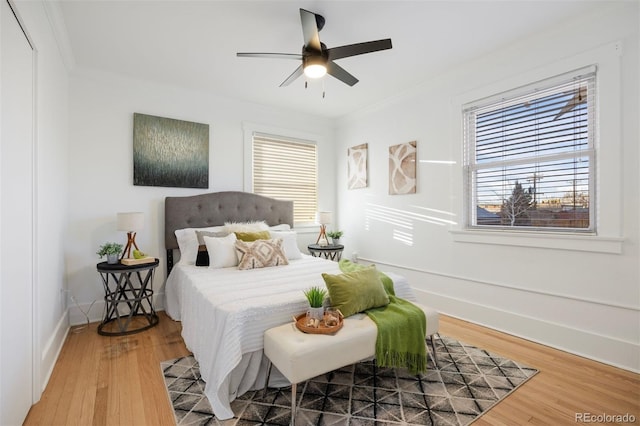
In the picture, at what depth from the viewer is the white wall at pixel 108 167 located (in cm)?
325

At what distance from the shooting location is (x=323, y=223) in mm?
4633

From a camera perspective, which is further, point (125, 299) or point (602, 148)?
point (125, 299)

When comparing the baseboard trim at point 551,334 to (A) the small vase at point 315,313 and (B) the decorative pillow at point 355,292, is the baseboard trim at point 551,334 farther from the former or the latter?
(A) the small vase at point 315,313

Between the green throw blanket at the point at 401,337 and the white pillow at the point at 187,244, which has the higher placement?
the white pillow at the point at 187,244

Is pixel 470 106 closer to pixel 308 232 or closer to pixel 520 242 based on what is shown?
pixel 520 242

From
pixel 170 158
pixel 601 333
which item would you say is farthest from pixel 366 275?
pixel 170 158

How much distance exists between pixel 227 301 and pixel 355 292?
2.89ft

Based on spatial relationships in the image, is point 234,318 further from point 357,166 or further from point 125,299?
point 357,166

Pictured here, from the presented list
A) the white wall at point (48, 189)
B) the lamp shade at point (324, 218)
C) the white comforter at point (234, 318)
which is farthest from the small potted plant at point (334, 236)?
the white wall at point (48, 189)

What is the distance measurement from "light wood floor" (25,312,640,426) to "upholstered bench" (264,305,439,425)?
704 mm

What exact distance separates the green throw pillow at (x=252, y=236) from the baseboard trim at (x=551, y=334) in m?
2.15

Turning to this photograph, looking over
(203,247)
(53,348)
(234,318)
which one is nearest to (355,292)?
(234,318)

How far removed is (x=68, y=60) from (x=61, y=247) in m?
1.83

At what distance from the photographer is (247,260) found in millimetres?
3043
